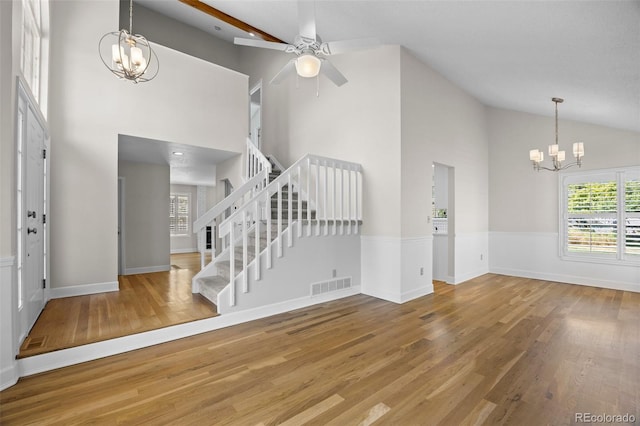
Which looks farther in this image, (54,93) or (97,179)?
(97,179)

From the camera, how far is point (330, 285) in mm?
4367

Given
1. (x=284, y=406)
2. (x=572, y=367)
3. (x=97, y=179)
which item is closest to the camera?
(x=284, y=406)

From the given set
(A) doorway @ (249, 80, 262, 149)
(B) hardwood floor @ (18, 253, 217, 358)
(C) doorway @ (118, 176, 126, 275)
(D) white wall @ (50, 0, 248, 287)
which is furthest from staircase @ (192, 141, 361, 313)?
(A) doorway @ (249, 80, 262, 149)

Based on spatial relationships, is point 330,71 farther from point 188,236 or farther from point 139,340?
point 188,236

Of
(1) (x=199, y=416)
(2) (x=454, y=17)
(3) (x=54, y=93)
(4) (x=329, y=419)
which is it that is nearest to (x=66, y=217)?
(3) (x=54, y=93)

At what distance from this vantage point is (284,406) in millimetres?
1924

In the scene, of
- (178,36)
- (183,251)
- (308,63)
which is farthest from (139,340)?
(183,251)

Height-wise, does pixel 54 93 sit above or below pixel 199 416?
above

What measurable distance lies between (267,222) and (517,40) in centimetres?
348

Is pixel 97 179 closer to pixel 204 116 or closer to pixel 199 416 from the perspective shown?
pixel 204 116

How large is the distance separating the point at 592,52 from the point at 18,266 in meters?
5.73

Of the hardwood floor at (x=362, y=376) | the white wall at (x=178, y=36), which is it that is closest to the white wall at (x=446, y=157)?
the hardwood floor at (x=362, y=376)

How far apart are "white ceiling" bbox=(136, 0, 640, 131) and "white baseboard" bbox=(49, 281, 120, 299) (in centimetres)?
493

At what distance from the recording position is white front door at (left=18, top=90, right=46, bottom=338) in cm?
262
